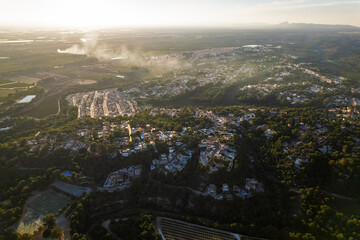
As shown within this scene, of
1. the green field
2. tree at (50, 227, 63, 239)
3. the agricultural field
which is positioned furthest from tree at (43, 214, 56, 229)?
the green field

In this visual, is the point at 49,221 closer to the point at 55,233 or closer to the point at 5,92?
the point at 55,233

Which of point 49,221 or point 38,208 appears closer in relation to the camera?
point 49,221

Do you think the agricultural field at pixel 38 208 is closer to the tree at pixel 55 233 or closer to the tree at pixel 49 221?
the tree at pixel 49 221

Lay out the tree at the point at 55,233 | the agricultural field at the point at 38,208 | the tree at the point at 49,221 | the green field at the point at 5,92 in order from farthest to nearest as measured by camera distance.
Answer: the green field at the point at 5,92 < the agricultural field at the point at 38,208 < the tree at the point at 49,221 < the tree at the point at 55,233

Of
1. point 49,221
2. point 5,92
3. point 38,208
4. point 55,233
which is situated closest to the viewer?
point 55,233

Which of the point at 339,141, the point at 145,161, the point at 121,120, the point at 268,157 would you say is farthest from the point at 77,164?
the point at 339,141

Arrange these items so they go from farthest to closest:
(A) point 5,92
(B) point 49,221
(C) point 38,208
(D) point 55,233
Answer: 1. (A) point 5,92
2. (C) point 38,208
3. (B) point 49,221
4. (D) point 55,233

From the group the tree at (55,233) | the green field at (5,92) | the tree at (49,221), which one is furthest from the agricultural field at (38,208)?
the green field at (5,92)

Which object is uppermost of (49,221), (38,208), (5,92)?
(5,92)

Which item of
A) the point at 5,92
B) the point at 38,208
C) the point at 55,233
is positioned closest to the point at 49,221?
the point at 55,233
